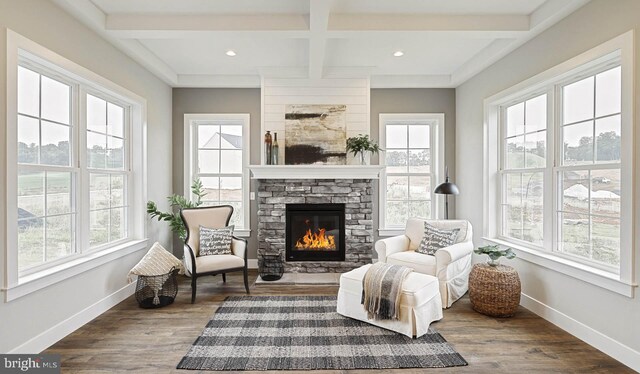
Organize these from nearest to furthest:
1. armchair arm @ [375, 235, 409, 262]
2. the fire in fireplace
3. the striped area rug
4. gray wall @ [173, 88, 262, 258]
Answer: the striped area rug → armchair arm @ [375, 235, 409, 262] → the fire in fireplace → gray wall @ [173, 88, 262, 258]

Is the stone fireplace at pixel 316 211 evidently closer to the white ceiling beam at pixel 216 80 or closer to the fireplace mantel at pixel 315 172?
the fireplace mantel at pixel 315 172

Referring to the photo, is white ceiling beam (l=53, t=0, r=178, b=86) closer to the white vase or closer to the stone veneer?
the stone veneer

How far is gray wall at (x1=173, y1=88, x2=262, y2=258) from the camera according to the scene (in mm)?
4863

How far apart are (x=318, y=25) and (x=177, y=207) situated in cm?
337

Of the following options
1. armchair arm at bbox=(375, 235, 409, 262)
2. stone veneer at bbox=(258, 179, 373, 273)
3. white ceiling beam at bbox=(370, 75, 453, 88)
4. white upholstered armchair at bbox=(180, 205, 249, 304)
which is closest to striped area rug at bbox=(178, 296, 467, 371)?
white upholstered armchair at bbox=(180, 205, 249, 304)

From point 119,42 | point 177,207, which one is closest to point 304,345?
point 177,207

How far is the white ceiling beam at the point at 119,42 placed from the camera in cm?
271

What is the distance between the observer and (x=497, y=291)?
120 inches

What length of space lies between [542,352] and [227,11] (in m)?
3.86

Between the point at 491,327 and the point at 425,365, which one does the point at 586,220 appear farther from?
the point at 425,365

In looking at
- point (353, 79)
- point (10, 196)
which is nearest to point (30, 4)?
point (10, 196)

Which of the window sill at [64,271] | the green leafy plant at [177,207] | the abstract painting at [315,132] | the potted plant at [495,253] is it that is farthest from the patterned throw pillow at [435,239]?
the window sill at [64,271]

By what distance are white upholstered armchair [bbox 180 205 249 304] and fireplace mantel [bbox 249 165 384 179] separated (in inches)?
26.7

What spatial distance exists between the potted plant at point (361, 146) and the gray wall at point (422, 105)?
16.6 inches
